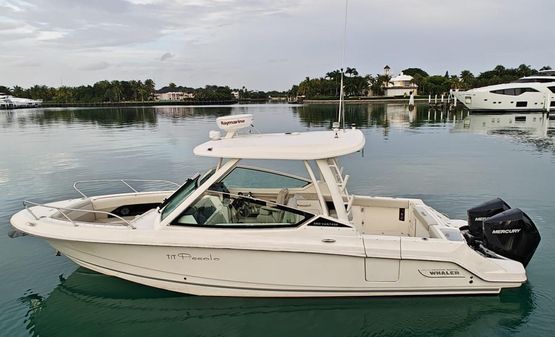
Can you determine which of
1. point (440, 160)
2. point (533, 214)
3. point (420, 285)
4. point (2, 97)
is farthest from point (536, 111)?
point (2, 97)

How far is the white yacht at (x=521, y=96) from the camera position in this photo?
44125 mm

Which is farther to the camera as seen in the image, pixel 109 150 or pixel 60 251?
pixel 109 150

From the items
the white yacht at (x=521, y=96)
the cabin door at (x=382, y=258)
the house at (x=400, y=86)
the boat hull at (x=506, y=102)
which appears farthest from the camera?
the house at (x=400, y=86)

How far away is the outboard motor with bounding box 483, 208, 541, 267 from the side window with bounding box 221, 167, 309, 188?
2604 millimetres

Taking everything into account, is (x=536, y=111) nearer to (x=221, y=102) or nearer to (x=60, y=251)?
(x=60, y=251)

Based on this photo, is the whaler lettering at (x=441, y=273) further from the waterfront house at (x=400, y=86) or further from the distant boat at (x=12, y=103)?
the waterfront house at (x=400, y=86)

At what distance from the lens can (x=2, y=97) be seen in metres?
95.4

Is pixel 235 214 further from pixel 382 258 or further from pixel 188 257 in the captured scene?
pixel 382 258

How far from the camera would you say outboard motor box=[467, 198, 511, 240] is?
5.73 m

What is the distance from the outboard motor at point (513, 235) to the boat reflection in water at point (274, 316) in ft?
2.09

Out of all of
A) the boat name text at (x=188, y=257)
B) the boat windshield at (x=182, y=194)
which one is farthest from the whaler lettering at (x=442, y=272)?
the boat windshield at (x=182, y=194)

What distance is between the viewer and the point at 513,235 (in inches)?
207

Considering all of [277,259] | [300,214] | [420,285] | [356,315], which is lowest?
[356,315]

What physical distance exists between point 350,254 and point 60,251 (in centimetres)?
392
